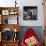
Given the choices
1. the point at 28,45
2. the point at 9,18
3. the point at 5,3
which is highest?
the point at 5,3

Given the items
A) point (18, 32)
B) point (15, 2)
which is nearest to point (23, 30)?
point (18, 32)

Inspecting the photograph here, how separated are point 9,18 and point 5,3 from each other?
54 centimetres

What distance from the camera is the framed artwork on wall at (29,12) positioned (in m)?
5.19

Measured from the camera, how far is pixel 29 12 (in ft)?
17.1

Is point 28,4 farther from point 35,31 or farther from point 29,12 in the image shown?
point 35,31

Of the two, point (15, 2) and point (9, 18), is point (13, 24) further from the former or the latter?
point (15, 2)

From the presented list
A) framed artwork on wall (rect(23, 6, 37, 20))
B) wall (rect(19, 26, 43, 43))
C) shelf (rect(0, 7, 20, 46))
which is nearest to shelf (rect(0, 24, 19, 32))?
shelf (rect(0, 7, 20, 46))

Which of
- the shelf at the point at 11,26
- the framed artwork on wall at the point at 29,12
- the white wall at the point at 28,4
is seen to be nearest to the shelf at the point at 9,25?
the shelf at the point at 11,26

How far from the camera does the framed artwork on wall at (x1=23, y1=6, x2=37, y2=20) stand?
5.19 m

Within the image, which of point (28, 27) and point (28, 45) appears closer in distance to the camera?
point (28, 45)

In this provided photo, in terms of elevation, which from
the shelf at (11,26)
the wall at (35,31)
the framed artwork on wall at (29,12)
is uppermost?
the framed artwork on wall at (29,12)

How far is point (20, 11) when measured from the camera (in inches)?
205

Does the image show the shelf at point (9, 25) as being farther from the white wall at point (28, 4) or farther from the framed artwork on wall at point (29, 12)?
the framed artwork on wall at point (29, 12)

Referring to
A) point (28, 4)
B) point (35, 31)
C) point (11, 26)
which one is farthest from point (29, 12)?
point (11, 26)
